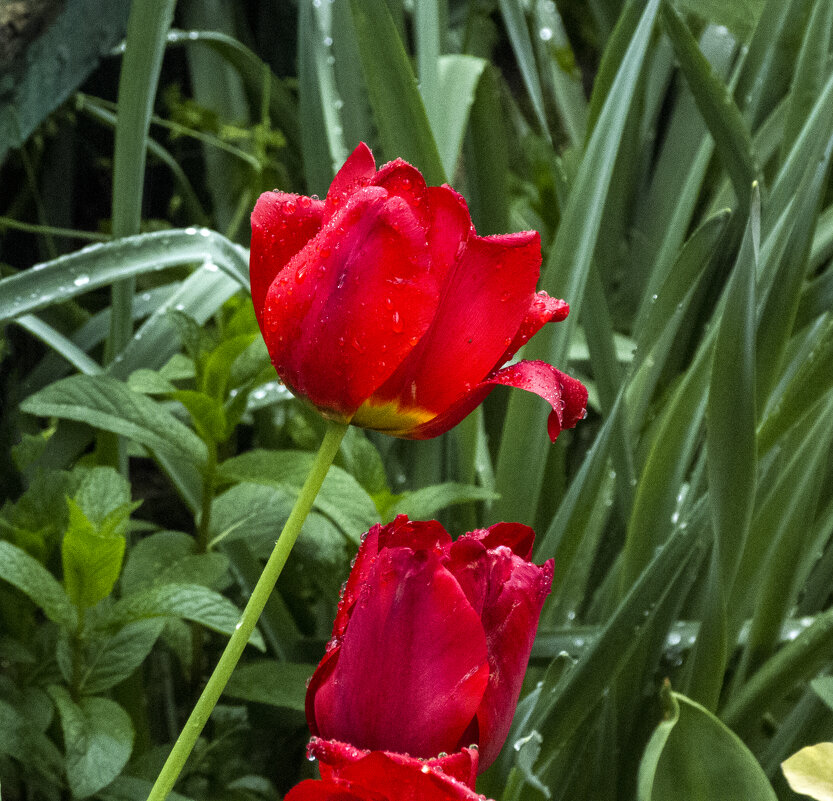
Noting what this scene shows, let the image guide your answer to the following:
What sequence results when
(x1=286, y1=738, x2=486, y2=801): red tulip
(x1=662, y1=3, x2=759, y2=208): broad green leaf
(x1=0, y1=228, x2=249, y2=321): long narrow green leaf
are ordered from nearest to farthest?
(x1=286, y1=738, x2=486, y2=801): red tulip
(x1=0, y1=228, x2=249, y2=321): long narrow green leaf
(x1=662, y1=3, x2=759, y2=208): broad green leaf

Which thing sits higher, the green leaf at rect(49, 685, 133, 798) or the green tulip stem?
the green tulip stem

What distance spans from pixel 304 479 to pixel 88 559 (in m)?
0.13

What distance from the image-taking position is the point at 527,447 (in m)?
0.54

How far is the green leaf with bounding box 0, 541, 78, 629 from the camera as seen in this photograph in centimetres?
39

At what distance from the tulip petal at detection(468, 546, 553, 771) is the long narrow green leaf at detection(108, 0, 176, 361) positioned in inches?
12.5

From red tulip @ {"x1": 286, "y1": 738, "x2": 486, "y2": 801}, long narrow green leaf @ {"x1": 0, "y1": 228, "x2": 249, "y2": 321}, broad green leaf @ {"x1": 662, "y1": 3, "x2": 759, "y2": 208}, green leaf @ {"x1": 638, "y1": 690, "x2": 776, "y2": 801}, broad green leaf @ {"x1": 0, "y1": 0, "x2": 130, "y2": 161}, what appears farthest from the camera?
broad green leaf @ {"x1": 0, "y1": 0, "x2": 130, "y2": 161}

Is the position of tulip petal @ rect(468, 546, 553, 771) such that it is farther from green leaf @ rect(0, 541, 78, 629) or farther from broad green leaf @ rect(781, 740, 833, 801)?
green leaf @ rect(0, 541, 78, 629)

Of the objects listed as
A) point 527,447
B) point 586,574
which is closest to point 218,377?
point 527,447

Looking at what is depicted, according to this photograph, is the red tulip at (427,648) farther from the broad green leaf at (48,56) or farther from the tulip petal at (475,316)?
the broad green leaf at (48,56)

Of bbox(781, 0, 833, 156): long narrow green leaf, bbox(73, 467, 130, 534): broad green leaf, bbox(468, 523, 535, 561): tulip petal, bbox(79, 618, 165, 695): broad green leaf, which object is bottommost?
bbox(79, 618, 165, 695): broad green leaf

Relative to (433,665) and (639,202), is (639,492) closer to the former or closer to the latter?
(433,665)

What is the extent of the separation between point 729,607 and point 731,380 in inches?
7.5

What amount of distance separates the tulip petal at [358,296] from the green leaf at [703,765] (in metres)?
0.17

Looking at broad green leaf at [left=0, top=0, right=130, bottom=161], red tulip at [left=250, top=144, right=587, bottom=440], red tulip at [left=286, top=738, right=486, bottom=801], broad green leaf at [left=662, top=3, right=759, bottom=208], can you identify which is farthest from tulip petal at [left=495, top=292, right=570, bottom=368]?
broad green leaf at [left=0, top=0, right=130, bottom=161]
